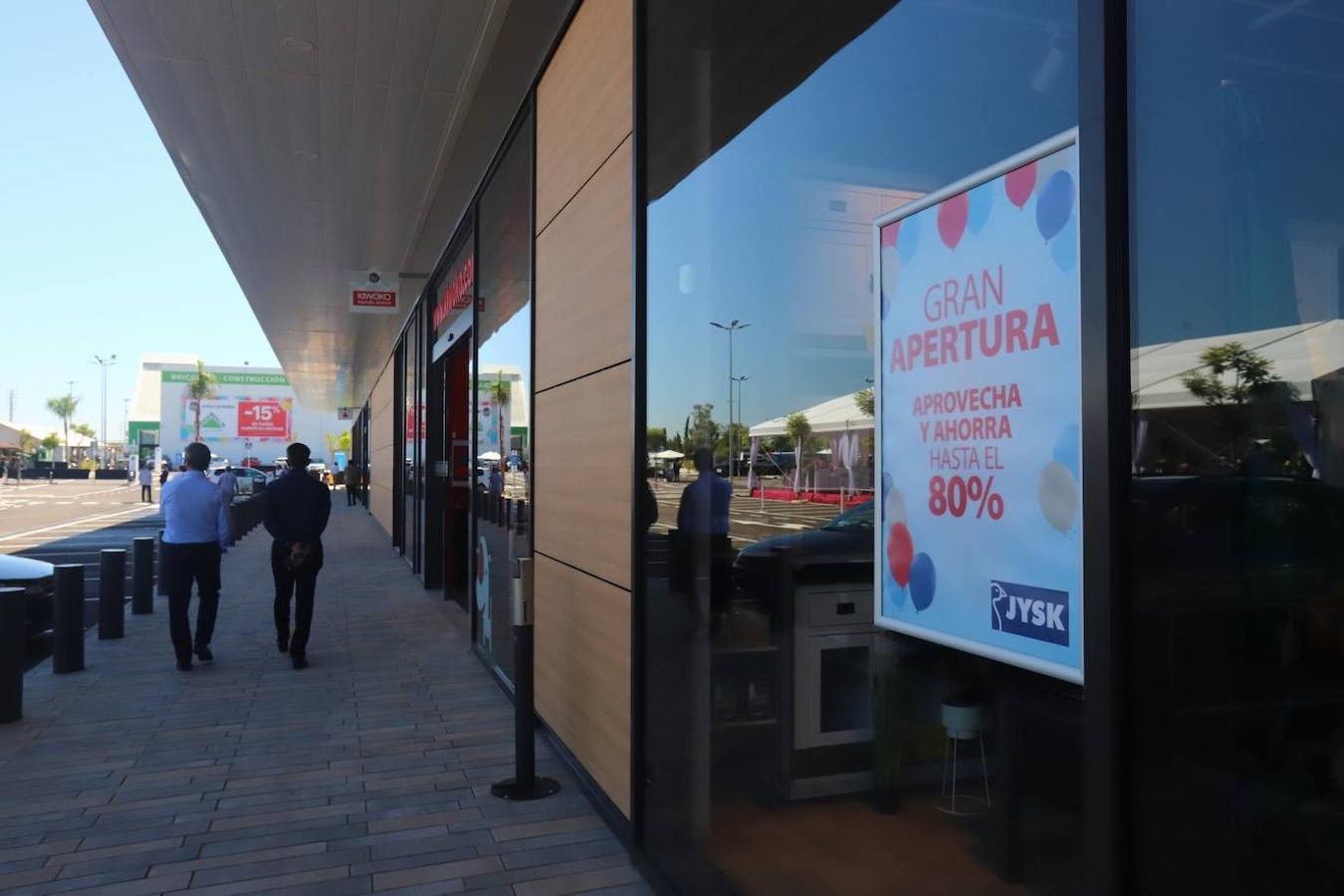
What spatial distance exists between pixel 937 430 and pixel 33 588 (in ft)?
27.0

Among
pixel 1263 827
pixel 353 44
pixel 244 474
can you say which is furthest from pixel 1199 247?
pixel 244 474

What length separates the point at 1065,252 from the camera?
1.62 m

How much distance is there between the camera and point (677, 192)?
3576mm

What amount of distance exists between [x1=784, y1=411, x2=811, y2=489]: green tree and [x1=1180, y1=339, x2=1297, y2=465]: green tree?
1266 millimetres

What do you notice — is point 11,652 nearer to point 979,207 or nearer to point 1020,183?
point 979,207

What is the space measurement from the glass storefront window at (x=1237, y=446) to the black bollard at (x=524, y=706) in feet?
10.9

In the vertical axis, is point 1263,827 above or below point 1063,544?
below

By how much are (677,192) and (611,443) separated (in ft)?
3.59

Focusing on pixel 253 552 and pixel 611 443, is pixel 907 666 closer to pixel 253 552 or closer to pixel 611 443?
pixel 611 443

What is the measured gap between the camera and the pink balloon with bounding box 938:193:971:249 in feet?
6.32

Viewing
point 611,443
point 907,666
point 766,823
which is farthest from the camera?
point 611,443

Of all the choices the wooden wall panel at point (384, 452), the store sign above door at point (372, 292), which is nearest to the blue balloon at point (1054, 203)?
the store sign above door at point (372, 292)

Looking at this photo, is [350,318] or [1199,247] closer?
[1199,247]

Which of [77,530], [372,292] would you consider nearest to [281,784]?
[372,292]
